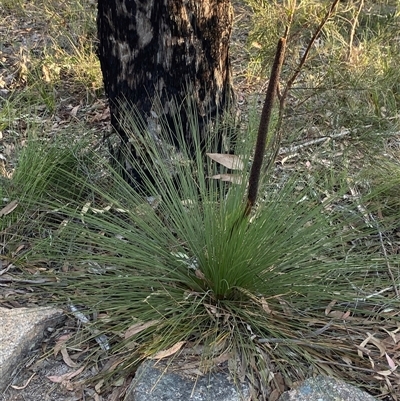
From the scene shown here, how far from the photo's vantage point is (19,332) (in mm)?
1901

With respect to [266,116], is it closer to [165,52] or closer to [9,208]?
[165,52]

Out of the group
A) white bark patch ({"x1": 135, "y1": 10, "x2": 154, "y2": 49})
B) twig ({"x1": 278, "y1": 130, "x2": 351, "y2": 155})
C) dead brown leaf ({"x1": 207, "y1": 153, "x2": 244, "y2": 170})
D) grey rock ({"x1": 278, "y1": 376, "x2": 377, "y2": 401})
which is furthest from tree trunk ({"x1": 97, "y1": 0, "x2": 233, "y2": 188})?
grey rock ({"x1": 278, "y1": 376, "x2": 377, "y2": 401})

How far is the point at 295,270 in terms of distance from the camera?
1908 mm

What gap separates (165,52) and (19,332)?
127cm

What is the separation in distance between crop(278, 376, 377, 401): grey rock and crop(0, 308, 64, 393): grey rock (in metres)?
0.86

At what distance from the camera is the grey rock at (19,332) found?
1825 millimetres

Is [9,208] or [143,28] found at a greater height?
[143,28]

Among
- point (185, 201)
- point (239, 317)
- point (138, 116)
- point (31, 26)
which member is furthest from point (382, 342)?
point (31, 26)

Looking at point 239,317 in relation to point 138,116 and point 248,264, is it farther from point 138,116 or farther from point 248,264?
point 138,116

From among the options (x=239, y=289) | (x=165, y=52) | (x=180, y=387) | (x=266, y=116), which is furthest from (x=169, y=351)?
(x=165, y=52)

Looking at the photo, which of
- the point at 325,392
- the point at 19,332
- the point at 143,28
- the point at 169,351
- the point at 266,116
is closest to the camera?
the point at 266,116

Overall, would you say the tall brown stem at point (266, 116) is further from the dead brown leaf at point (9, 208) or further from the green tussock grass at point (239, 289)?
the dead brown leaf at point (9, 208)

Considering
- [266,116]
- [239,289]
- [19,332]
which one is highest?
[266,116]

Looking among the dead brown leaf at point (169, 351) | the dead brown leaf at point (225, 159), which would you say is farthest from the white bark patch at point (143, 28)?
the dead brown leaf at point (169, 351)
